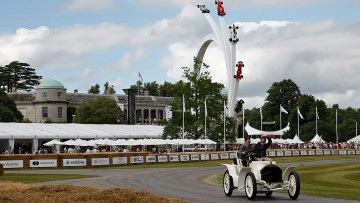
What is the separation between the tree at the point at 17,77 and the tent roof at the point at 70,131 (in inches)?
2950

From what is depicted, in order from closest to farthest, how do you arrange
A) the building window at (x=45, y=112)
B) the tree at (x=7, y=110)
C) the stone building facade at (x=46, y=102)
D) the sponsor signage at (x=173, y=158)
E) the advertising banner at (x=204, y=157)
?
the sponsor signage at (x=173, y=158) < the advertising banner at (x=204, y=157) < the tree at (x=7, y=110) < the stone building facade at (x=46, y=102) < the building window at (x=45, y=112)

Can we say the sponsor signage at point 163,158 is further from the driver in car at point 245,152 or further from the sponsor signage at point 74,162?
the driver in car at point 245,152

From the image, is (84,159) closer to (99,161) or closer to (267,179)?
(99,161)

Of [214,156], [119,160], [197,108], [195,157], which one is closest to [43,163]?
[119,160]

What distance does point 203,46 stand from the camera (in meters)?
105

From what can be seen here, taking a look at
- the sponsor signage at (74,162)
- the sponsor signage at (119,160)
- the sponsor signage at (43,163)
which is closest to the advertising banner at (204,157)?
the sponsor signage at (119,160)

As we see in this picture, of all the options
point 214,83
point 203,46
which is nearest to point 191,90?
point 214,83

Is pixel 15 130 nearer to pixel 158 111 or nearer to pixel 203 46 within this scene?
pixel 203 46

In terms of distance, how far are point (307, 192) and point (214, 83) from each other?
234 feet

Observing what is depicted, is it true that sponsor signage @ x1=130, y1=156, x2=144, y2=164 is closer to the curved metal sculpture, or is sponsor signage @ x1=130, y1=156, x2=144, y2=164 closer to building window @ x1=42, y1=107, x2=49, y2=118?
the curved metal sculpture

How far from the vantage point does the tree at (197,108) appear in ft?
313

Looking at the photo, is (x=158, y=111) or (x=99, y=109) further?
(x=158, y=111)

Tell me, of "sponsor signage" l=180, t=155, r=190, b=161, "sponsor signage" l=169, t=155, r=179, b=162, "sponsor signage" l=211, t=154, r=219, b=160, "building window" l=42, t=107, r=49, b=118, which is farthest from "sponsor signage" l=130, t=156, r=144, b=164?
"building window" l=42, t=107, r=49, b=118

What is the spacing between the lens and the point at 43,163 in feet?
184
